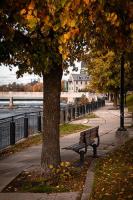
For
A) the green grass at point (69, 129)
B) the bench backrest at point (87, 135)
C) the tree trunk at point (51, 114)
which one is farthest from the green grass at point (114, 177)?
the green grass at point (69, 129)

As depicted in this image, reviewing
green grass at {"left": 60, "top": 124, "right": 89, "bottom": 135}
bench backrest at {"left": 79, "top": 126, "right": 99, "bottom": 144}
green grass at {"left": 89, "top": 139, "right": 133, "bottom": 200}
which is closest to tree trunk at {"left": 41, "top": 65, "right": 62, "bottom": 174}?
green grass at {"left": 89, "top": 139, "right": 133, "bottom": 200}

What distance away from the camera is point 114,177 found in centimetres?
1159

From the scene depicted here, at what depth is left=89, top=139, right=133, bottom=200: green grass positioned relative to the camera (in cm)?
979

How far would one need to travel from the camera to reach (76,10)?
6.34 m

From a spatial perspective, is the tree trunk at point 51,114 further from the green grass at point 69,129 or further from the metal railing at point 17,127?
the green grass at point 69,129

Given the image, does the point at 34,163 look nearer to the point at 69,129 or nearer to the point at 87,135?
the point at 87,135

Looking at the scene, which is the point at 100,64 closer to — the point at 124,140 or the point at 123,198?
the point at 124,140

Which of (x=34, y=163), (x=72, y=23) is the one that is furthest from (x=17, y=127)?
(x=72, y=23)

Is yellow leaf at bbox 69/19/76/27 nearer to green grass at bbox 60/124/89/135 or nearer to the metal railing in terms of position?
the metal railing

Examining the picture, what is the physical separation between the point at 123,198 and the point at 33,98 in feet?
422

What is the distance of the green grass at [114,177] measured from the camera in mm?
9789

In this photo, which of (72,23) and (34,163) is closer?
(72,23)

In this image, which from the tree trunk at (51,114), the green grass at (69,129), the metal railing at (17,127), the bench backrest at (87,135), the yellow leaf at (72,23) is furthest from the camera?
the green grass at (69,129)

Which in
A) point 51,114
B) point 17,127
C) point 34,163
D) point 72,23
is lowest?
point 34,163
